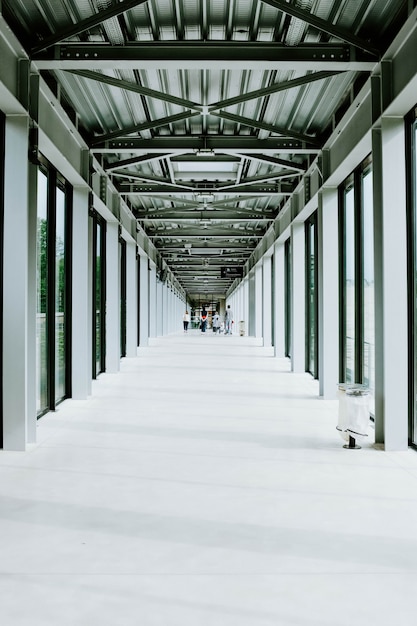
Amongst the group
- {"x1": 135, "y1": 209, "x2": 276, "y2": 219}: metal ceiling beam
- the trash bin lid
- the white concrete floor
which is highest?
{"x1": 135, "y1": 209, "x2": 276, "y2": 219}: metal ceiling beam

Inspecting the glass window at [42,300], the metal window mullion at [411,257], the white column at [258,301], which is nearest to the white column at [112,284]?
the glass window at [42,300]

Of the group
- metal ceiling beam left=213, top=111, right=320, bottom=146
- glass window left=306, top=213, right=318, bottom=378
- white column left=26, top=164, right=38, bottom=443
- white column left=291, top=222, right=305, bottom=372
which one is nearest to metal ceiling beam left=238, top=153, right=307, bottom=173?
metal ceiling beam left=213, top=111, right=320, bottom=146

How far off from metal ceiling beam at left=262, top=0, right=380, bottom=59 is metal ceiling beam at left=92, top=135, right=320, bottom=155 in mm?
3991

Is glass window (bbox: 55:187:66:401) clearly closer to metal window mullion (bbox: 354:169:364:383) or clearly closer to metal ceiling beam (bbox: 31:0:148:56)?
metal ceiling beam (bbox: 31:0:148:56)

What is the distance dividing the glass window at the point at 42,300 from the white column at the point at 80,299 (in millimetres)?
1186

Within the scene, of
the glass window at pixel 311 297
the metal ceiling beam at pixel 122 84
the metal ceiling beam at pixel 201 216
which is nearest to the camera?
the metal ceiling beam at pixel 122 84

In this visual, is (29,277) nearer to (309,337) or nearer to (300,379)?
(300,379)

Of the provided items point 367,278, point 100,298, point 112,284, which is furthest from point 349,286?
point 100,298

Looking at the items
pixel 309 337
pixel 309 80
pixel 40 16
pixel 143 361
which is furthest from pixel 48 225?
pixel 143 361

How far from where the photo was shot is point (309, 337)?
15.0 meters

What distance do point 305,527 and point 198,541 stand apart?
80 centimetres

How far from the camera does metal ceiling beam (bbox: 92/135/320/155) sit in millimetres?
10539

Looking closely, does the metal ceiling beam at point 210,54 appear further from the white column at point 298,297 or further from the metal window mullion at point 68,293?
the white column at point 298,297

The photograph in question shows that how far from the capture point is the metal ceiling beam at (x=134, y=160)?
1098cm
